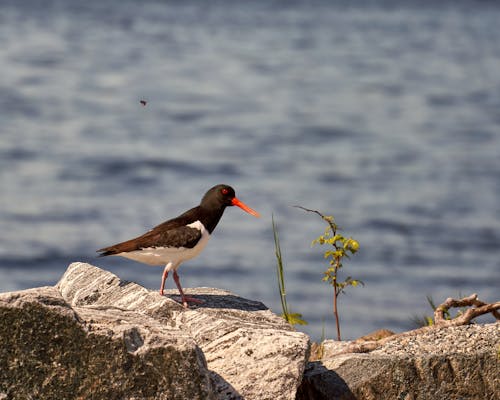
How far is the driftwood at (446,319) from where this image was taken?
7.73 metres

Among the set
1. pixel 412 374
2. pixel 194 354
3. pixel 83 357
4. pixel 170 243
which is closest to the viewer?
pixel 83 357

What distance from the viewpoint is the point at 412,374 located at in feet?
22.9

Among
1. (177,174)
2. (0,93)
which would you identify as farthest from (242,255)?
(0,93)

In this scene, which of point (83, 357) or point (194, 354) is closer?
point (83, 357)

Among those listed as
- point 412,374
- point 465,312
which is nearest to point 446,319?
point 465,312

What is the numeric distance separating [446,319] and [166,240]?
88.9 inches

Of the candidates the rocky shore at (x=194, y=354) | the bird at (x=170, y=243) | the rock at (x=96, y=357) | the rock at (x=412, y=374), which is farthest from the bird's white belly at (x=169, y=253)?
the rock at (x=96, y=357)

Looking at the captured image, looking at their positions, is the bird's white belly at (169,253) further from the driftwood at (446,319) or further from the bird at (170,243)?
the driftwood at (446,319)

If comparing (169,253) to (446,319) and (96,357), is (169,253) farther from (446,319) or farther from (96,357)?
(96,357)

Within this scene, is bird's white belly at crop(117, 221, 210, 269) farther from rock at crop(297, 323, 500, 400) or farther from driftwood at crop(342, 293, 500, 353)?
rock at crop(297, 323, 500, 400)

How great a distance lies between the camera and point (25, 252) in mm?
21891

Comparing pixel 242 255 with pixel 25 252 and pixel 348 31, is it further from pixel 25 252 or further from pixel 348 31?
pixel 348 31

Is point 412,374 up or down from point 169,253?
down

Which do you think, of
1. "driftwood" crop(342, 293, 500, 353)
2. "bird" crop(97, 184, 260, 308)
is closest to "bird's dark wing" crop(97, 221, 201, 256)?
"bird" crop(97, 184, 260, 308)
